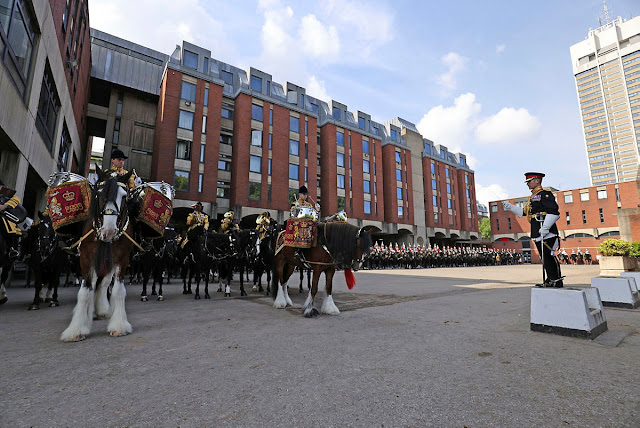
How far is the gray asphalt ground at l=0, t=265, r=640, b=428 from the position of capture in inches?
79.0

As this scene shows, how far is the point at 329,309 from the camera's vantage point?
586 cm

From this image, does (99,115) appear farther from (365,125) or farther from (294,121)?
(365,125)

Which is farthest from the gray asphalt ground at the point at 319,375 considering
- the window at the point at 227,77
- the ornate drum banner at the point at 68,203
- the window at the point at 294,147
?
the window at the point at 227,77

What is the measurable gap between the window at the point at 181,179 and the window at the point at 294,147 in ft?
41.1

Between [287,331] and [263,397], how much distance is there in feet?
7.12

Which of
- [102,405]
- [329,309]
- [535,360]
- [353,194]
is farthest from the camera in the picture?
[353,194]

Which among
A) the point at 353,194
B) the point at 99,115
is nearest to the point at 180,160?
the point at 99,115

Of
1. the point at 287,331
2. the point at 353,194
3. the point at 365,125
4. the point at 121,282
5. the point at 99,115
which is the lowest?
the point at 287,331

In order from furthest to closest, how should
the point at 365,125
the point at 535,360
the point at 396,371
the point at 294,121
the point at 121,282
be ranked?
the point at 365,125 < the point at 294,121 < the point at 121,282 < the point at 535,360 < the point at 396,371

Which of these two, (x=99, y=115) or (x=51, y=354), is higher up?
(x=99, y=115)

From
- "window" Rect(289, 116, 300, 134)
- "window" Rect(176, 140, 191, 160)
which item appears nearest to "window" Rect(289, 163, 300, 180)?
"window" Rect(289, 116, 300, 134)

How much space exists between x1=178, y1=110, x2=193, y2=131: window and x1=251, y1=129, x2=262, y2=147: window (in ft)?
21.1

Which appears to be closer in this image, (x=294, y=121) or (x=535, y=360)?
(x=535, y=360)

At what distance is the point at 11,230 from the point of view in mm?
5844
